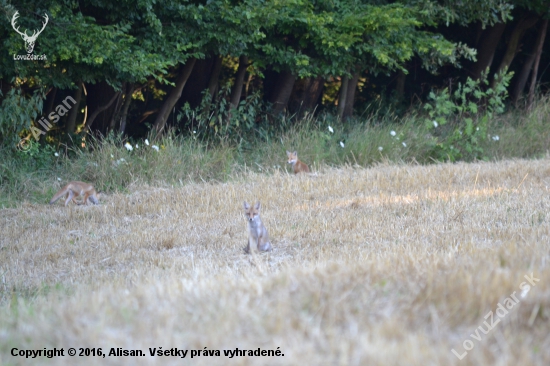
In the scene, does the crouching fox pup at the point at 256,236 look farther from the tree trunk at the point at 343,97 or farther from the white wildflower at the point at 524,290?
the tree trunk at the point at 343,97

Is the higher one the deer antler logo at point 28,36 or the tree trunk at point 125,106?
the deer antler logo at point 28,36

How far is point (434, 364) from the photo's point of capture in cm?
352

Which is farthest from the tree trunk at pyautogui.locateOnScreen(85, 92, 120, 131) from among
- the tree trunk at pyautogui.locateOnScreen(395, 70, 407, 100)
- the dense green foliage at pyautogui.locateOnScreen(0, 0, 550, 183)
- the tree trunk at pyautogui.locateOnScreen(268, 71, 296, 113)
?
the tree trunk at pyautogui.locateOnScreen(395, 70, 407, 100)

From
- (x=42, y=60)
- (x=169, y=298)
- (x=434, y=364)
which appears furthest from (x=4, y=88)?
(x=434, y=364)

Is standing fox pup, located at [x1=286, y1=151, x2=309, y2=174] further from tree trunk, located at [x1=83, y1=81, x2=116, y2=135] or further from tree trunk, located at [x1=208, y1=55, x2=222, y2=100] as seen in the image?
tree trunk, located at [x1=83, y1=81, x2=116, y2=135]

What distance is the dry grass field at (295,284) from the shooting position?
3.83m

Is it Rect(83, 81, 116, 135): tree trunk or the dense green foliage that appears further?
Rect(83, 81, 116, 135): tree trunk

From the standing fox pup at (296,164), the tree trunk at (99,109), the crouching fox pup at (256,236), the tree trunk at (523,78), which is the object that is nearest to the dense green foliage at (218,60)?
the tree trunk at (99,109)

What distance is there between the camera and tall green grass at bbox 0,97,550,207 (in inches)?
524

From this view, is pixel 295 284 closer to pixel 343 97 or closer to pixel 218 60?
pixel 218 60

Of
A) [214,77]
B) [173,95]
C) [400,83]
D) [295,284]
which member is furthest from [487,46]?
[295,284]

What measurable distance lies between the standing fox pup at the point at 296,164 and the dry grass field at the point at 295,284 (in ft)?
11.4

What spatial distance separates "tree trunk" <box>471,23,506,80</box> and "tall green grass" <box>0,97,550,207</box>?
2.98 m

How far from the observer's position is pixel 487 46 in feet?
72.0
